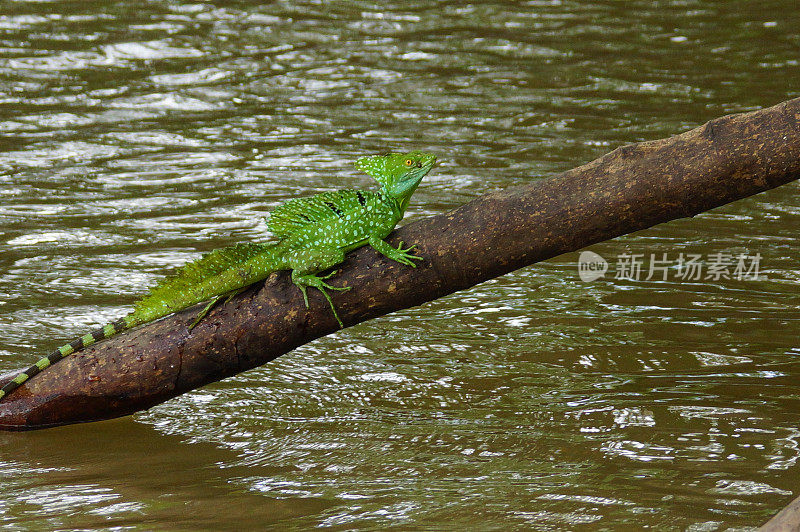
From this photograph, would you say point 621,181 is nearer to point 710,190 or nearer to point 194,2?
point 710,190

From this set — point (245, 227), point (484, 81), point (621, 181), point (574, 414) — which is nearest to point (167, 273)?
point (245, 227)

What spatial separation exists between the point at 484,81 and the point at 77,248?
4.57m

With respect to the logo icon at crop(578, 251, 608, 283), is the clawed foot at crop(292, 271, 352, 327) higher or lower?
higher

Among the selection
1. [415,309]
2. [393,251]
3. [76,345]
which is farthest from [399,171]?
[415,309]

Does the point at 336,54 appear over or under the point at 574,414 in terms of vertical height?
over

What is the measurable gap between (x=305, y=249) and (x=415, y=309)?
6.13 ft

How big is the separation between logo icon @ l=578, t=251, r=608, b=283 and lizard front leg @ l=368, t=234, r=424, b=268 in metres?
2.27

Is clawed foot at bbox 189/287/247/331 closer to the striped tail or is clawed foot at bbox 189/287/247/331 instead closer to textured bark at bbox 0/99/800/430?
textured bark at bbox 0/99/800/430

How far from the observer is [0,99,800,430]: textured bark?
3.56 m

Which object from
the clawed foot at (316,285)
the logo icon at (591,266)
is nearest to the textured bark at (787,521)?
the clawed foot at (316,285)

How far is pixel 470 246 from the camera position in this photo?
364 cm

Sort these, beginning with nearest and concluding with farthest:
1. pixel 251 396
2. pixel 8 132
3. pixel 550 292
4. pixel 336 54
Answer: pixel 251 396 → pixel 550 292 → pixel 8 132 → pixel 336 54

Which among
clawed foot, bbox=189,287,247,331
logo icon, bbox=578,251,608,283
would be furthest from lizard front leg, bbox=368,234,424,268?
logo icon, bbox=578,251,608,283

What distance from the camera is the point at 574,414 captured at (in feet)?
13.5
